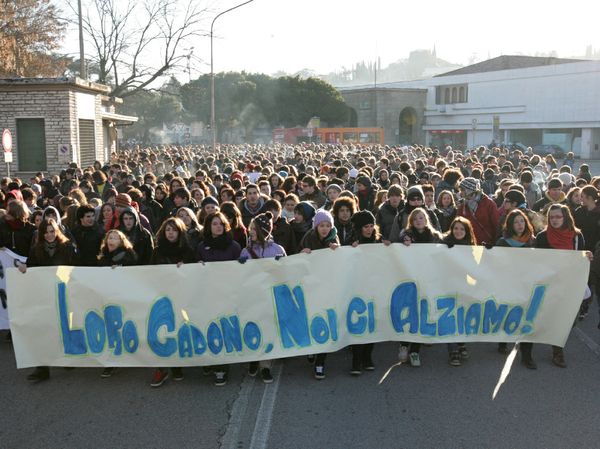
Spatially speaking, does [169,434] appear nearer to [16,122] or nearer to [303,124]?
[16,122]

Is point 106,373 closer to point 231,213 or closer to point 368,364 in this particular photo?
point 231,213

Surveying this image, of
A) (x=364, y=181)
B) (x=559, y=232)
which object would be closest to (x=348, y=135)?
(x=364, y=181)

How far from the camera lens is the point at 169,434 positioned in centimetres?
515

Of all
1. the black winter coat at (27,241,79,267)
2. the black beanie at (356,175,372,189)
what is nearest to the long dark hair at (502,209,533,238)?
the black beanie at (356,175,372,189)

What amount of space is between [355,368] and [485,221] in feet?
11.3

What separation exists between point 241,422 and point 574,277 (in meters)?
3.62

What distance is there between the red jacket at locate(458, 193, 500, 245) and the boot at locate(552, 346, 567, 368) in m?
2.36

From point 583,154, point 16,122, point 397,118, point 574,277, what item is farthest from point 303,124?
point 574,277

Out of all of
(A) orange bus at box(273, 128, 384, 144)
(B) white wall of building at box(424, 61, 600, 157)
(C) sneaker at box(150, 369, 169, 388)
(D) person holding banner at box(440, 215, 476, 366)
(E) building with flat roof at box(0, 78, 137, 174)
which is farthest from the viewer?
(B) white wall of building at box(424, 61, 600, 157)

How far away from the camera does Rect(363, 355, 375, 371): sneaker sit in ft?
21.7

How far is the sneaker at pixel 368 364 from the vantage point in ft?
21.7

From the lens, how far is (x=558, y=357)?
22.1ft

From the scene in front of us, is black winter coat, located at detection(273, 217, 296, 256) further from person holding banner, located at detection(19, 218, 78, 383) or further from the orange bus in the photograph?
the orange bus

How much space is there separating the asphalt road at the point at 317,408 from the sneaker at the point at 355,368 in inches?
3.6
